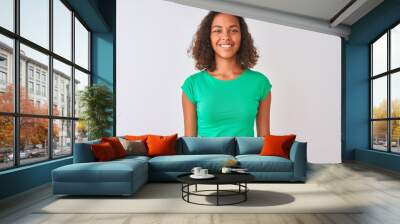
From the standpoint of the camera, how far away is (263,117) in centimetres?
830

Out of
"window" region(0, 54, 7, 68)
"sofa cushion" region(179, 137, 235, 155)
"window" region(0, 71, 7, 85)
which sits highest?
"window" region(0, 54, 7, 68)

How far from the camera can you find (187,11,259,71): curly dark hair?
8.34 meters

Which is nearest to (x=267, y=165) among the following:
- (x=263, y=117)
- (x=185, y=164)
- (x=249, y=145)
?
(x=249, y=145)

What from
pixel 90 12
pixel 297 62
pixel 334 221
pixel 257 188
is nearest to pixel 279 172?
pixel 257 188

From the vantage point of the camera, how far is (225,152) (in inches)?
269

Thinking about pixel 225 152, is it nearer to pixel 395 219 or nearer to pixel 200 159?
pixel 200 159

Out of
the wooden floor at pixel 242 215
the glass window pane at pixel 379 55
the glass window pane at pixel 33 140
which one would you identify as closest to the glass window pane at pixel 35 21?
the glass window pane at pixel 33 140

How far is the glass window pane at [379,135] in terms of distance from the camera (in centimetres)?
848

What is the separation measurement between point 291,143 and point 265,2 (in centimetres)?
319

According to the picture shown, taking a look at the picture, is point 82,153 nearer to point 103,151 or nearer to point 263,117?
point 103,151

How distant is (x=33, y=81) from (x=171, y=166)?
2403 mm

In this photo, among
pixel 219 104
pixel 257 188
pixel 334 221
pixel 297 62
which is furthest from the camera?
pixel 297 62

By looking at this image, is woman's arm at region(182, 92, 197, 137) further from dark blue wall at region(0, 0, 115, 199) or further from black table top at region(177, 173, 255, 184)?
black table top at region(177, 173, 255, 184)

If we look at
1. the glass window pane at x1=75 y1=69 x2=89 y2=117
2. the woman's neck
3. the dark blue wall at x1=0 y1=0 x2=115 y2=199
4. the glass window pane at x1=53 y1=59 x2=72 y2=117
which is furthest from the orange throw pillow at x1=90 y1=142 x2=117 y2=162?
the woman's neck
